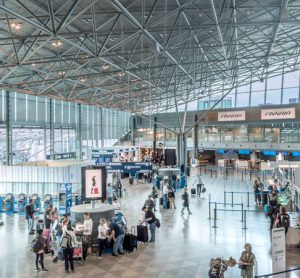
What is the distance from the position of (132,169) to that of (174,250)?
25.9 ft

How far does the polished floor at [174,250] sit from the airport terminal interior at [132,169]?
6 cm

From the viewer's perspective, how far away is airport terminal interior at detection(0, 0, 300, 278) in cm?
1008

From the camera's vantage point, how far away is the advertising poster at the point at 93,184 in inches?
488

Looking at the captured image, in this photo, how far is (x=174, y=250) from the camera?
11016 mm

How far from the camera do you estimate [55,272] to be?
947 centimetres

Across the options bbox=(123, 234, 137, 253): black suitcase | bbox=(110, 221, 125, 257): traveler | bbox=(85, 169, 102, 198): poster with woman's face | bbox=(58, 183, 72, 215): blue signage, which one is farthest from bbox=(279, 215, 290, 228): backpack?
bbox=(58, 183, 72, 215): blue signage

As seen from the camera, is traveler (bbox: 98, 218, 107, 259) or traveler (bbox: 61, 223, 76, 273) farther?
traveler (bbox: 98, 218, 107, 259)

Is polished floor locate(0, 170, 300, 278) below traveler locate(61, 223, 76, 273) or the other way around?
below

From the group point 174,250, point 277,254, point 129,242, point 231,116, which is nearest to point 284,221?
point 277,254

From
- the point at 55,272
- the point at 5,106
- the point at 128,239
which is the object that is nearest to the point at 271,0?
the point at 128,239

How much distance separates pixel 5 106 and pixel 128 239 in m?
19.6

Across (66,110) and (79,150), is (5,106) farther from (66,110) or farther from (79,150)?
(79,150)

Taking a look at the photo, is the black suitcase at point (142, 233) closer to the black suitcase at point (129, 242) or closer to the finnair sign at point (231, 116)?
the black suitcase at point (129, 242)

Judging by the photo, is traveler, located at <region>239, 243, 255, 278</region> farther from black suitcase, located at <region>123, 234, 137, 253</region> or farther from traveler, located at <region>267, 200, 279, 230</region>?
traveler, located at <region>267, 200, 279, 230</region>
